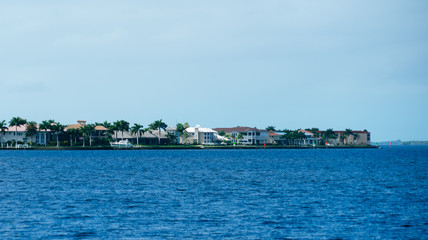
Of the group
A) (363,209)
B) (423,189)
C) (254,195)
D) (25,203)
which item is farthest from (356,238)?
(423,189)

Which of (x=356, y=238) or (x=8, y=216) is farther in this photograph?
(x=8, y=216)

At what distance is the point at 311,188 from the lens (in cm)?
5450

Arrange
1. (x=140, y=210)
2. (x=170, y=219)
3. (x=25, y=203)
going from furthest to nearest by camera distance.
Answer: (x=25, y=203)
(x=140, y=210)
(x=170, y=219)

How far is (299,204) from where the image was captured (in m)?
41.3

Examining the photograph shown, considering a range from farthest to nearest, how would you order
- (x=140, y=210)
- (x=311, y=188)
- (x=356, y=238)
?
(x=311, y=188), (x=140, y=210), (x=356, y=238)

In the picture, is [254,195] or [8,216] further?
[254,195]

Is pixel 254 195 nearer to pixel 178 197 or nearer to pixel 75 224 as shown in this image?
pixel 178 197

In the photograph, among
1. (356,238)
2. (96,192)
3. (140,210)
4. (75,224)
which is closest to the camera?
(356,238)

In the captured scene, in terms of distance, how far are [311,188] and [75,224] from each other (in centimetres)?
2937

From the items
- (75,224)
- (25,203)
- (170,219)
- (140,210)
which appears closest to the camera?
(75,224)

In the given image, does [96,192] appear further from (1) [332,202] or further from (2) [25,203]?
(1) [332,202]

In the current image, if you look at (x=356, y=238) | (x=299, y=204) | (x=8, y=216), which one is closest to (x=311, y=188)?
(x=299, y=204)

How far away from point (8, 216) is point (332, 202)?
80.6ft

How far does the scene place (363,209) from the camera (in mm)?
38688
